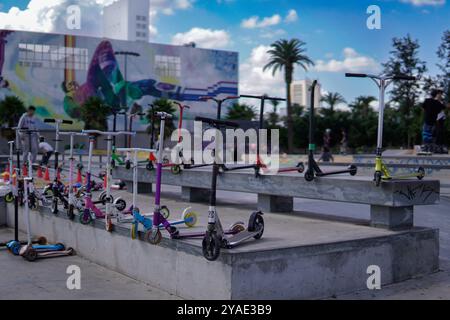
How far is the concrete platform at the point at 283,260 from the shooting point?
4.77 m

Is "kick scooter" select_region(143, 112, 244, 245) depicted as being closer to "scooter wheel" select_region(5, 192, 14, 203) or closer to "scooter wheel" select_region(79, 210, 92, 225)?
"scooter wheel" select_region(79, 210, 92, 225)

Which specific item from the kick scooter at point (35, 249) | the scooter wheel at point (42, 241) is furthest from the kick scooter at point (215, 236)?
the scooter wheel at point (42, 241)

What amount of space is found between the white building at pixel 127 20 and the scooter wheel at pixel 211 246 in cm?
11956

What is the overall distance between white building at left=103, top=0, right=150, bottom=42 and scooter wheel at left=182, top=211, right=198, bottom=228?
118m

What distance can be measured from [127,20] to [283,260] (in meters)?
143

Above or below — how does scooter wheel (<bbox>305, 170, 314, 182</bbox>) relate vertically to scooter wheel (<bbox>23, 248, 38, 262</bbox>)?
above

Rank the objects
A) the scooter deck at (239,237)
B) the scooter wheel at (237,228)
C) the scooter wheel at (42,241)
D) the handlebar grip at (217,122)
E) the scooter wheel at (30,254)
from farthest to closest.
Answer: the scooter wheel at (42,241)
the scooter wheel at (30,254)
the scooter wheel at (237,228)
the handlebar grip at (217,122)
the scooter deck at (239,237)

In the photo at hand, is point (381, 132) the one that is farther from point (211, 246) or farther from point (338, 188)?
point (211, 246)

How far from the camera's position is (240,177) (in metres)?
8.02

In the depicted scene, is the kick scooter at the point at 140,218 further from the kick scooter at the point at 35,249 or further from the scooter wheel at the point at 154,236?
the kick scooter at the point at 35,249

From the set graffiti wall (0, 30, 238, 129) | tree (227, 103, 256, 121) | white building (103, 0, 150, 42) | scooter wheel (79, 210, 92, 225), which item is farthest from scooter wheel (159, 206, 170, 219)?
white building (103, 0, 150, 42)

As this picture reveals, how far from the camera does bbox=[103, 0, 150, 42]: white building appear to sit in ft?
410

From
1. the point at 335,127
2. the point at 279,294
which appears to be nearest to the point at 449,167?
the point at 279,294

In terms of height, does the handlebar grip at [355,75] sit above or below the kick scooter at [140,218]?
above
